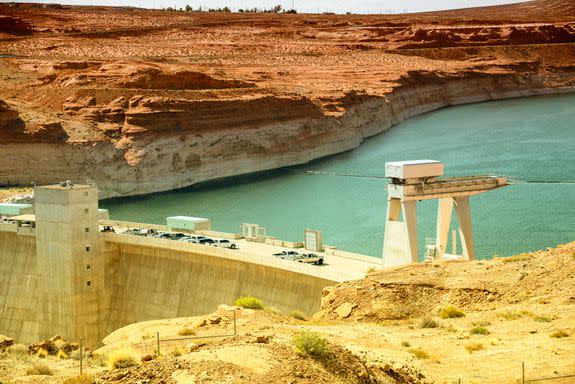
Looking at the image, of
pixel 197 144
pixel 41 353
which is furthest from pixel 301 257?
pixel 197 144

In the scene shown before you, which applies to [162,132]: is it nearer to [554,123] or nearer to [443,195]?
[554,123]

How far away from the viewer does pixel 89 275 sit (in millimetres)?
41750

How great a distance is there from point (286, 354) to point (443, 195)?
1777cm

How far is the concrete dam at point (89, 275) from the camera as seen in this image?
3909cm

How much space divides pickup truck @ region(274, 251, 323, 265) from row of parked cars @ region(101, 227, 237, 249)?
3.15 meters

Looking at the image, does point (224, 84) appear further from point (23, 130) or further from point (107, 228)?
point (107, 228)

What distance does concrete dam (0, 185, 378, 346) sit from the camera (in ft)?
128

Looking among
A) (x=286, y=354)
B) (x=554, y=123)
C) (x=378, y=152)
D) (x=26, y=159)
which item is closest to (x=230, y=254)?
(x=286, y=354)

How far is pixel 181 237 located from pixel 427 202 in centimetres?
1920

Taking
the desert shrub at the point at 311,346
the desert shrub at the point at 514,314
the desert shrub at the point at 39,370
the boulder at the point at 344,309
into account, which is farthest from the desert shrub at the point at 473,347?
the desert shrub at the point at 39,370

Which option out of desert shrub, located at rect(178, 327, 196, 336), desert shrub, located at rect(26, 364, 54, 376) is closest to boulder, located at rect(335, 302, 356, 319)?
desert shrub, located at rect(178, 327, 196, 336)

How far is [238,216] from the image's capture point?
2484 inches

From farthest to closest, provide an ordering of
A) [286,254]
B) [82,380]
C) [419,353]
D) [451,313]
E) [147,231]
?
1. [147,231]
2. [286,254]
3. [451,313]
4. [419,353]
5. [82,380]

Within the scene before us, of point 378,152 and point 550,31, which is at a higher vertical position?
point 550,31
